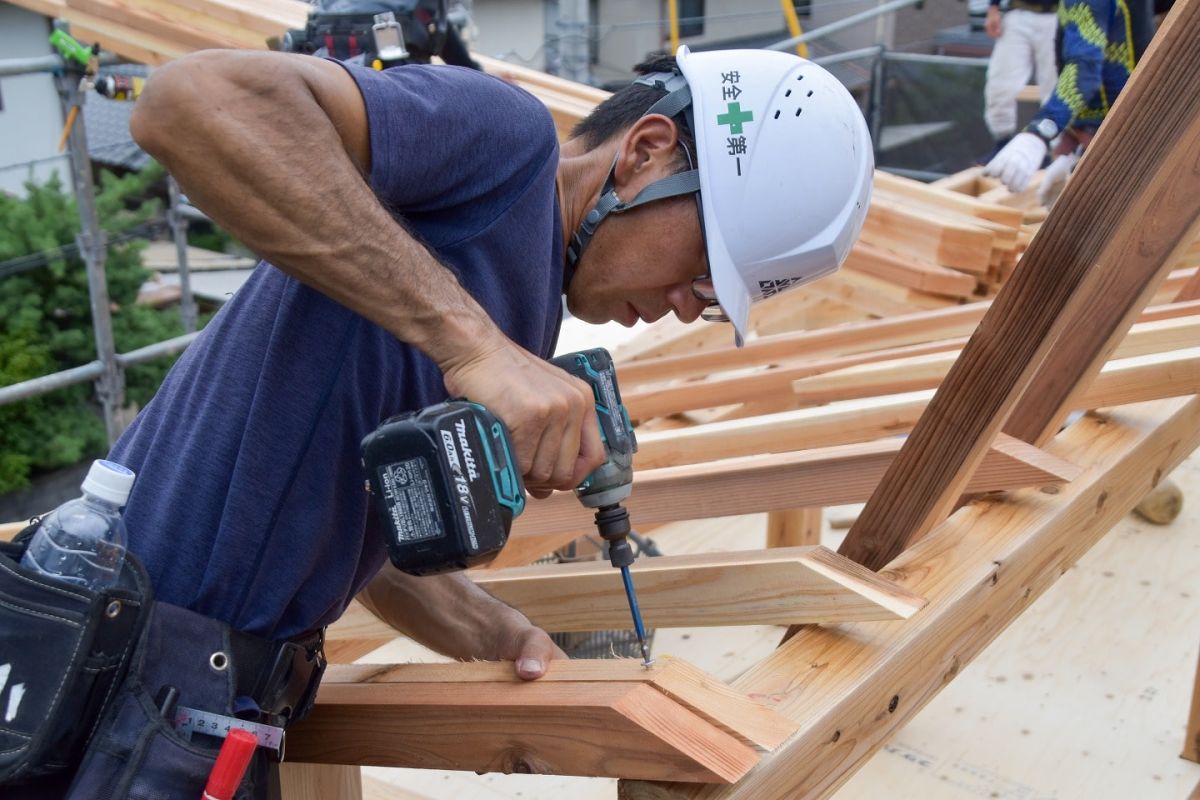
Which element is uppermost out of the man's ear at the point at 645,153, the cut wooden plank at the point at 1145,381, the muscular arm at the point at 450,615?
the man's ear at the point at 645,153

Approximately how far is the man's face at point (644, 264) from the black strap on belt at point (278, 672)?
0.67 m

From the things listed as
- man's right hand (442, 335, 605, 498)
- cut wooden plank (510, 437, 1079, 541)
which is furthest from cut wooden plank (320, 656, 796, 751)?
cut wooden plank (510, 437, 1079, 541)

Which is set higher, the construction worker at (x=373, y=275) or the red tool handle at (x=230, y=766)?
the construction worker at (x=373, y=275)

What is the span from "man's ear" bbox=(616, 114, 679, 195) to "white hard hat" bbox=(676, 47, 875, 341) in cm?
6

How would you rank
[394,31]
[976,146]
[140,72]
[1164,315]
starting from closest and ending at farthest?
[1164,315], [394,31], [140,72], [976,146]

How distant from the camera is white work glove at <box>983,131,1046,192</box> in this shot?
5.52 metres

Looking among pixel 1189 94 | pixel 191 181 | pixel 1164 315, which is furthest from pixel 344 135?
pixel 1164 315

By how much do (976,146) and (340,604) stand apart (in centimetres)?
947

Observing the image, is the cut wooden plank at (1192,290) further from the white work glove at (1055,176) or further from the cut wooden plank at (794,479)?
the white work glove at (1055,176)

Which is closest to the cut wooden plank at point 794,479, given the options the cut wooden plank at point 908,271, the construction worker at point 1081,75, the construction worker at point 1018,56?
the cut wooden plank at point 908,271

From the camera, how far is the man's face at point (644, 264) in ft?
5.88

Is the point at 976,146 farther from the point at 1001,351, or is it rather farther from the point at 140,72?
the point at 1001,351

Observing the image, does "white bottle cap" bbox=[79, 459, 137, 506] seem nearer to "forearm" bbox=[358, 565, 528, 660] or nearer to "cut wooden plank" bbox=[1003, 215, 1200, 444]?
"forearm" bbox=[358, 565, 528, 660]

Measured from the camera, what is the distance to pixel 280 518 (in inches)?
62.9
